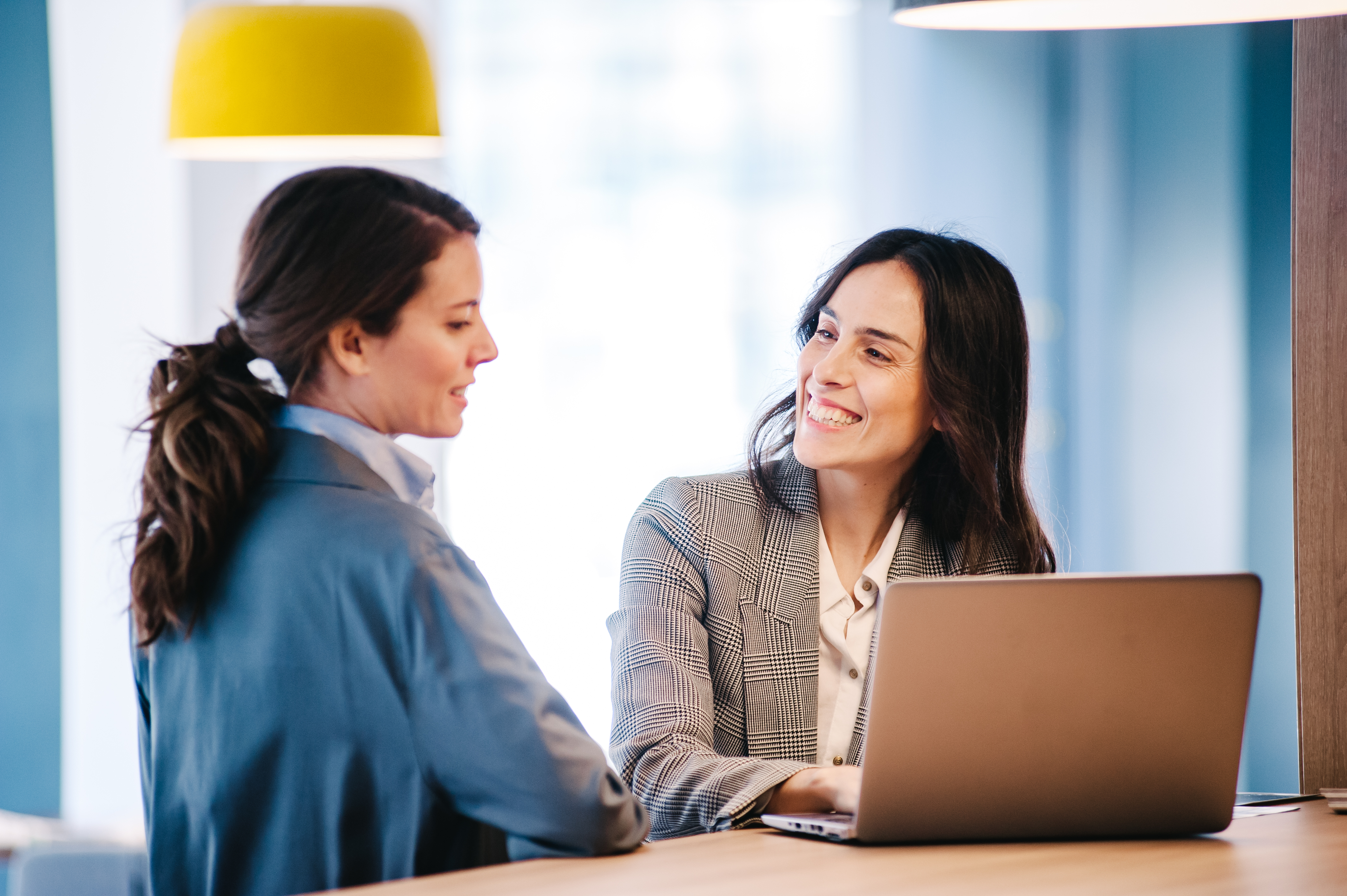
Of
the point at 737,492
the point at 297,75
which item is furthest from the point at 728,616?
the point at 297,75

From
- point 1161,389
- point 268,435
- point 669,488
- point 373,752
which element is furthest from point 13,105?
point 1161,389

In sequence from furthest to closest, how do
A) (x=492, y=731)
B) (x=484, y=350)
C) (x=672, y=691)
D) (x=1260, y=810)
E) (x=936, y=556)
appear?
(x=936, y=556), (x=672, y=691), (x=1260, y=810), (x=484, y=350), (x=492, y=731)

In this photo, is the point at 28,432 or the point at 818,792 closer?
the point at 818,792

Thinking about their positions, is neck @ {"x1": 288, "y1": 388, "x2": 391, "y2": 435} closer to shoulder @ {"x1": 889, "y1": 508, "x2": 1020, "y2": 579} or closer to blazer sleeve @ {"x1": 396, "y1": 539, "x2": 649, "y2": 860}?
blazer sleeve @ {"x1": 396, "y1": 539, "x2": 649, "y2": 860}

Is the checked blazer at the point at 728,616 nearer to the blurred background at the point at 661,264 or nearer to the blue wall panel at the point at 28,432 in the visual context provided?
the blurred background at the point at 661,264

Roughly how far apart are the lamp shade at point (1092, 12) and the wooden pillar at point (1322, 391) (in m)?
0.31

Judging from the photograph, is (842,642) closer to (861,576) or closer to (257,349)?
(861,576)

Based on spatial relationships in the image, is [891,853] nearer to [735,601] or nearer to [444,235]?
[735,601]

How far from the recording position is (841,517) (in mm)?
2029

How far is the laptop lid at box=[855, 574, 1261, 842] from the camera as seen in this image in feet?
4.14

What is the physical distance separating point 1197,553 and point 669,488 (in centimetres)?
254

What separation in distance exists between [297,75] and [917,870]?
1.92m

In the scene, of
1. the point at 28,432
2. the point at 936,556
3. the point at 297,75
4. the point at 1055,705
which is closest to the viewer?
the point at 1055,705

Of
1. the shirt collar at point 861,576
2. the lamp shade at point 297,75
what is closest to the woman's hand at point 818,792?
the shirt collar at point 861,576
